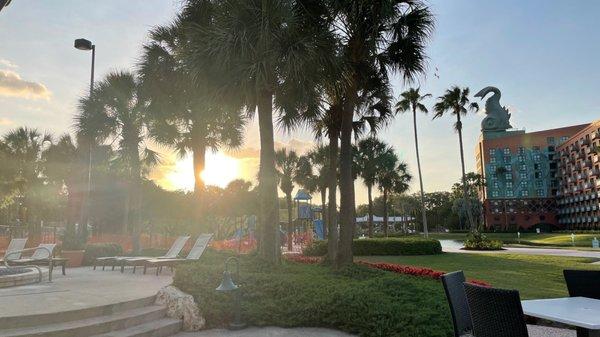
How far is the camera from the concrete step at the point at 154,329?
222 inches

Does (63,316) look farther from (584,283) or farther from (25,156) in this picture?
(25,156)

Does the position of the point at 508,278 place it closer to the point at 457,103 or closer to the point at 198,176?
the point at 198,176

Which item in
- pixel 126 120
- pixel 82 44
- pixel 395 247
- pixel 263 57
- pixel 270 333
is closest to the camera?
pixel 270 333

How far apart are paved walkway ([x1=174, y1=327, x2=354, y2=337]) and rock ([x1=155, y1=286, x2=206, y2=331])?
21 cm

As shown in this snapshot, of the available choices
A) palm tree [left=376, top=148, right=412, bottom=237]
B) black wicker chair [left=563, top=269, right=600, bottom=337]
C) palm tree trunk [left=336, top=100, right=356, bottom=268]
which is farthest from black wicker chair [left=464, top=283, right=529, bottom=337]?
palm tree [left=376, top=148, right=412, bottom=237]

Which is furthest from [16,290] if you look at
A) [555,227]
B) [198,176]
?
[555,227]

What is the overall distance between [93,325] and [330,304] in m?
3.28

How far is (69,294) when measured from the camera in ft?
24.3

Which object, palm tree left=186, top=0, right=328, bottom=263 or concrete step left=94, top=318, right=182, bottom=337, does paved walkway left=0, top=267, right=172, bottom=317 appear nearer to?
concrete step left=94, top=318, right=182, bottom=337

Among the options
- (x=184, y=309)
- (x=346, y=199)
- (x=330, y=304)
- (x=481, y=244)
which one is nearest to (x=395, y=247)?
(x=481, y=244)

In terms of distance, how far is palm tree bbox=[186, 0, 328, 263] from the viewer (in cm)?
983

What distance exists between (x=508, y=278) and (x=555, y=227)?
3346 inches

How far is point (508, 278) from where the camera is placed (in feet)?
42.1

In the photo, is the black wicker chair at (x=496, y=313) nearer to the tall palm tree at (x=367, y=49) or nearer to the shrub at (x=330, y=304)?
the shrub at (x=330, y=304)
